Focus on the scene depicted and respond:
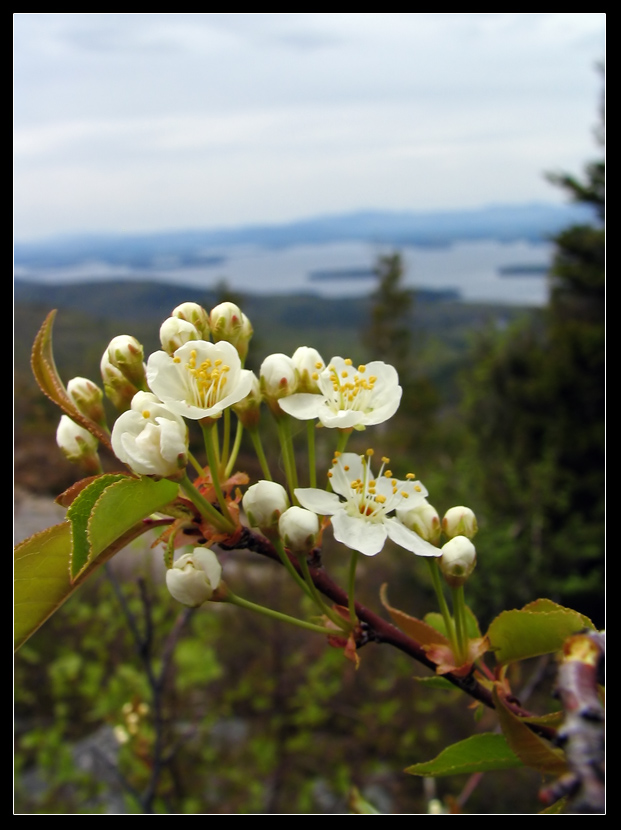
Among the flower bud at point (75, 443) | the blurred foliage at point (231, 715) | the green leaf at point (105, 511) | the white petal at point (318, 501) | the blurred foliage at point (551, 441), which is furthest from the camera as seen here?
the blurred foliage at point (551, 441)

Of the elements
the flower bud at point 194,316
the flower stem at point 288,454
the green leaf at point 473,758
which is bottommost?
the green leaf at point 473,758

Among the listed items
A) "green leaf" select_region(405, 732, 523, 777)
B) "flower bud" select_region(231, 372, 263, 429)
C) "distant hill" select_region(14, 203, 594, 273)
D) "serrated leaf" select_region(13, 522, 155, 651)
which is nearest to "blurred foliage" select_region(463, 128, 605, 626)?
"distant hill" select_region(14, 203, 594, 273)

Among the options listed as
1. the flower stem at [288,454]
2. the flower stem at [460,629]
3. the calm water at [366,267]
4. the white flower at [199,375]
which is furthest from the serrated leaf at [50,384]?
the calm water at [366,267]

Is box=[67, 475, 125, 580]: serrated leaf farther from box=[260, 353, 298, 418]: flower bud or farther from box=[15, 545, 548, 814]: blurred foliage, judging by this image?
box=[15, 545, 548, 814]: blurred foliage

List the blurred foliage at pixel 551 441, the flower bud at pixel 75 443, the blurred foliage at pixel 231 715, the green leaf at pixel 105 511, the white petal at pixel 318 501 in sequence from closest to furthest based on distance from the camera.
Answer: the green leaf at pixel 105 511, the white petal at pixel 318 501, the flower bud at pixel 75 443, the blurred foliage at pixel 231 715, the blurred foliage at pixel 551 441

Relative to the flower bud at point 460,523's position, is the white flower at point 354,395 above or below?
above

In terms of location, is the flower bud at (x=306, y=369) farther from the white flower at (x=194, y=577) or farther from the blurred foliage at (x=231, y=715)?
the blurred foliage at (x=231, y=715)
